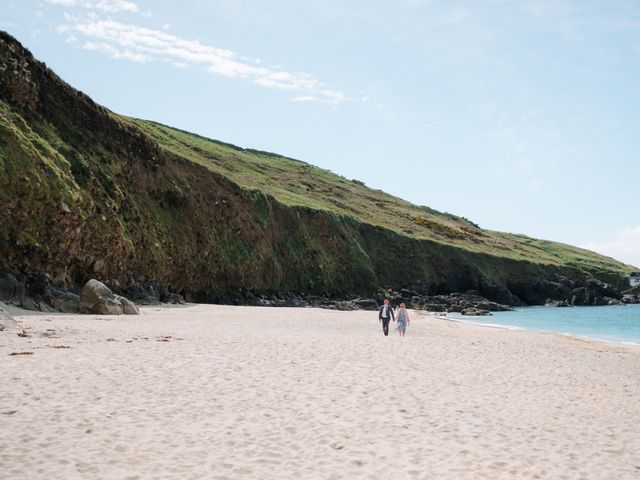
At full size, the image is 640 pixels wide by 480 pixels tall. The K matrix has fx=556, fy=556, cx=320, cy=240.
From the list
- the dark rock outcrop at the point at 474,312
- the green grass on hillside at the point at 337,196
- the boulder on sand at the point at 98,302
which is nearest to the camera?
the boulder on sand at the point at 98,302

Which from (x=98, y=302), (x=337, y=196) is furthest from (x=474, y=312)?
(x=98, y=302)

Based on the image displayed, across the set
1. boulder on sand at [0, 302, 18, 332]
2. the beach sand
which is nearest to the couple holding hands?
the beach sand

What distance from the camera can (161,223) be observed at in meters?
48.4

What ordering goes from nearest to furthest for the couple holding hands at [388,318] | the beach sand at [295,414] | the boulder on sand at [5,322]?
the beach sand at [295,414] < the boulder on sand at [5,322] < the couple holding hands at [388,318]

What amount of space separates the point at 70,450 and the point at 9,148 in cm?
3122

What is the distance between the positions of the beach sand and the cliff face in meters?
17.8

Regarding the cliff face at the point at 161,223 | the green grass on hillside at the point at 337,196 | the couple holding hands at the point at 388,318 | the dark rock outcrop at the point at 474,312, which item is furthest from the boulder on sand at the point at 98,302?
the dark rock outcrop at the point at 474,312

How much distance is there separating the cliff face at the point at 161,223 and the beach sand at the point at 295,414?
17.8 metres

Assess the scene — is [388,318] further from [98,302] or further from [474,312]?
[474,312]

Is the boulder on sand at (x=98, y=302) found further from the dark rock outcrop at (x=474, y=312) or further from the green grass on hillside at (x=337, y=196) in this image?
the dark rock outcrop at (x=474, y=312)

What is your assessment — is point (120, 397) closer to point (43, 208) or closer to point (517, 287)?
point (43, 208)

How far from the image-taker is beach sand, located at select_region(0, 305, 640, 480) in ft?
25.7

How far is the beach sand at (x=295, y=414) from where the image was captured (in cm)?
783

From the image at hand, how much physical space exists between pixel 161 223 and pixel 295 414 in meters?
40.6
